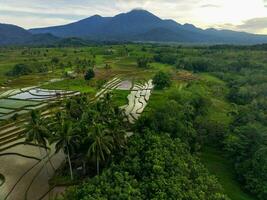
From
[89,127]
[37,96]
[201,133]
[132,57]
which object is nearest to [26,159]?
[89,127]

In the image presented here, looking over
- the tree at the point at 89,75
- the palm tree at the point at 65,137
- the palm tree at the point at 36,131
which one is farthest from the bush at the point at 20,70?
the palm tree at the point at 65,137

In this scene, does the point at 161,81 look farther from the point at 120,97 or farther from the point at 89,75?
the point at 89,75

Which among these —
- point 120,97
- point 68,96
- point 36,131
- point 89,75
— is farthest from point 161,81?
point 36,131

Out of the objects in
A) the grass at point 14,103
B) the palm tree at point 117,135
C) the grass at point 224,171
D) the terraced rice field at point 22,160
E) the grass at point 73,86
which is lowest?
the grass at point 73,86

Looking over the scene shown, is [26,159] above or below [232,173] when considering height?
above

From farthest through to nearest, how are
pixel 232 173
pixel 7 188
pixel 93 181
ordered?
pixel 232 173 → pixel 7 188 → pixel 93 181

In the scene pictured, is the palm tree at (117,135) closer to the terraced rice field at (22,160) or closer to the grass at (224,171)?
the terraced rice field at (22,160)

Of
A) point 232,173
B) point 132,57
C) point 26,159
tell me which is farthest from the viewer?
point 132,57

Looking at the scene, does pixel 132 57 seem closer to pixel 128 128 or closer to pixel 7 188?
pixel 128 128
